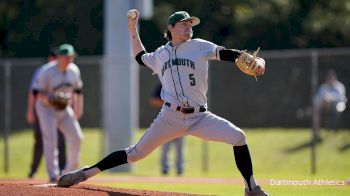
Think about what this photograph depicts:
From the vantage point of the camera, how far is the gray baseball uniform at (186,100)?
30.0 ft

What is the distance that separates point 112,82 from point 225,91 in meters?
4.18

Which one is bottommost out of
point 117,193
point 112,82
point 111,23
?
point 117,193

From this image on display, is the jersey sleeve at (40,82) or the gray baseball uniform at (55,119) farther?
the jersey sleeve at (40,82)

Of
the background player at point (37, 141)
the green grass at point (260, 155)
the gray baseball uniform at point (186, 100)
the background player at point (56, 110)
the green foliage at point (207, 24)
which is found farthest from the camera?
the green foliage at point (207, 24)

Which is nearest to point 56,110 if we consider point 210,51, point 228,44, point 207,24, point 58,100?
point 58,100

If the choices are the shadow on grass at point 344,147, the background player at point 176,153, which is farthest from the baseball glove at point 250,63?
the shadow on grass at point 344,147

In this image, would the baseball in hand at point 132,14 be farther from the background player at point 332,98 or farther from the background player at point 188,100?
the background player at point 332,98

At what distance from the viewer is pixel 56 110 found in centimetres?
1334

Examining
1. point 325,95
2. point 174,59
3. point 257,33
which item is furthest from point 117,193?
point 257,33

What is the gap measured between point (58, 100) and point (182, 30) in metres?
4.28

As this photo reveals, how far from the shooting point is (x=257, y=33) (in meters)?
26.7

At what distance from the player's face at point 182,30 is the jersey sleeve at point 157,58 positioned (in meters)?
0.21

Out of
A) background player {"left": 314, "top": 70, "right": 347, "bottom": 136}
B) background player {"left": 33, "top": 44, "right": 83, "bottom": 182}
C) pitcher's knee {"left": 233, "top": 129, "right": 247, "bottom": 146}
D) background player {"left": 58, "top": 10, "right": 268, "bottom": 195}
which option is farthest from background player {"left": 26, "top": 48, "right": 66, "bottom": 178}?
background player {"left": 314, "top": 70, "right": 347, "bottom": 136}

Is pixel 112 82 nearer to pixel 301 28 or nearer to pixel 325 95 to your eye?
pixel 325 95
